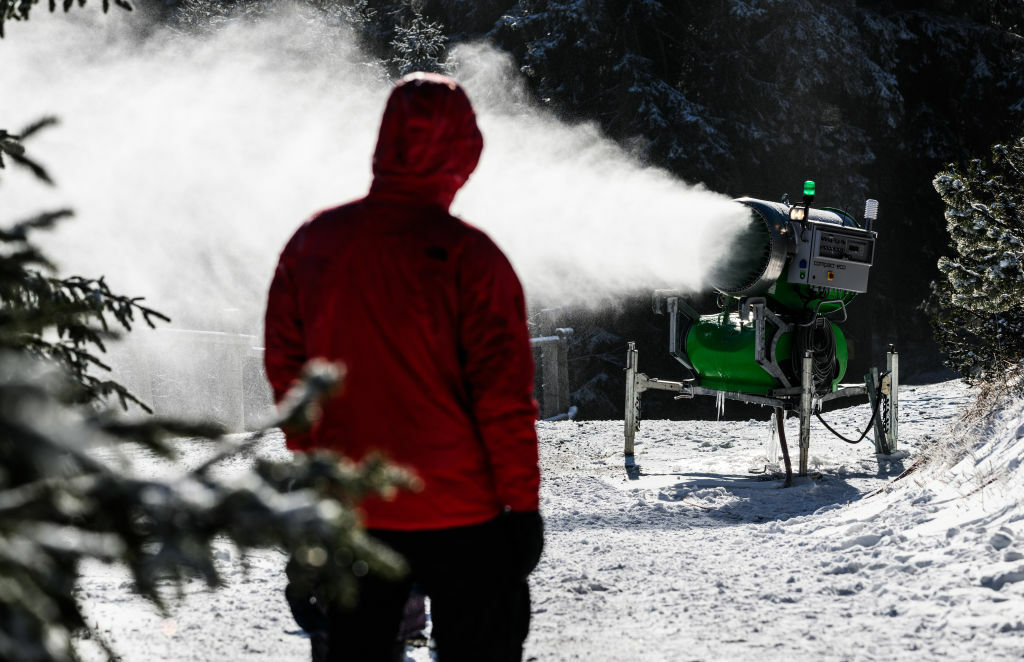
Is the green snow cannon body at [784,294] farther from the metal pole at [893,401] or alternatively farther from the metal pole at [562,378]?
the metal pole at [562,378]

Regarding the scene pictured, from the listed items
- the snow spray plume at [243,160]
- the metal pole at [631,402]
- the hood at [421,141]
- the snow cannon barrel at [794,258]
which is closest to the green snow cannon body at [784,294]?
the snow cannon barrel at [794,258]

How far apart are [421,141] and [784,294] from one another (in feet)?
21.1

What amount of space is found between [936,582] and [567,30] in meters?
17.3

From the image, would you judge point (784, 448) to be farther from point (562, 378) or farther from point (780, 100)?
point (780, 100)

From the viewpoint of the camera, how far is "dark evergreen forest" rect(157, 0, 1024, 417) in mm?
19609

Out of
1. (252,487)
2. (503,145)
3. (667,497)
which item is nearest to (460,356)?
(252,487)

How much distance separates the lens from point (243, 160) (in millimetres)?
17906

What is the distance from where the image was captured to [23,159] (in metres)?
2.65

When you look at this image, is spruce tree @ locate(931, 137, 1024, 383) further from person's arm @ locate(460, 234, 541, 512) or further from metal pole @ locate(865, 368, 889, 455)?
person's arm @ locate(460, 234, 541, 512)

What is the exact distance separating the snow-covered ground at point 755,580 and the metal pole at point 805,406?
386 mm

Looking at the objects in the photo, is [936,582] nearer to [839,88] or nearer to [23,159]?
[23,159]

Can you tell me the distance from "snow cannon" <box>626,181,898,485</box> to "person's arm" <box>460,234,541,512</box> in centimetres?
601

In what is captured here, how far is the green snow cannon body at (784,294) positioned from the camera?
8070 millimetres

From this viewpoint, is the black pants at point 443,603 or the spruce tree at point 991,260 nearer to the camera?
the black pants at point 443,603
